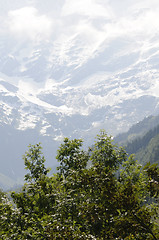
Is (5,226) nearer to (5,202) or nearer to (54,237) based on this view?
(5,202)

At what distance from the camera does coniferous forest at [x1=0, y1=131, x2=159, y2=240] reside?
1417 cm

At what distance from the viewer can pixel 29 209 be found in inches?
906

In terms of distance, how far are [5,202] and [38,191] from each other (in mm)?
3097

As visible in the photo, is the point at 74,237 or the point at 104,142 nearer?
the point at 74,237

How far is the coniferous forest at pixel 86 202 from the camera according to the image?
14.2 m

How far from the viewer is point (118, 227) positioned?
45.9 feet

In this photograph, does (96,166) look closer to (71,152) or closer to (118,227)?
(118,227)

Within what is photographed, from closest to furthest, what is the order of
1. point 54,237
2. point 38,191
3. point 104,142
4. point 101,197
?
point 54,237 < point 101,197 < point 38,191 < point 104,142

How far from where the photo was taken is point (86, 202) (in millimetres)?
17000

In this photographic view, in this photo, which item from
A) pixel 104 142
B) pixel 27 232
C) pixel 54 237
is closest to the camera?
pixel 54 237

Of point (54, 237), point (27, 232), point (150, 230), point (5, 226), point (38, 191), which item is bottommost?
point (150, 230)

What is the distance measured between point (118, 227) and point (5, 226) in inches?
414

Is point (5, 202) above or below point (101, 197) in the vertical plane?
above

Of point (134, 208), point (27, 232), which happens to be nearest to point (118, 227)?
point (134, 208)
